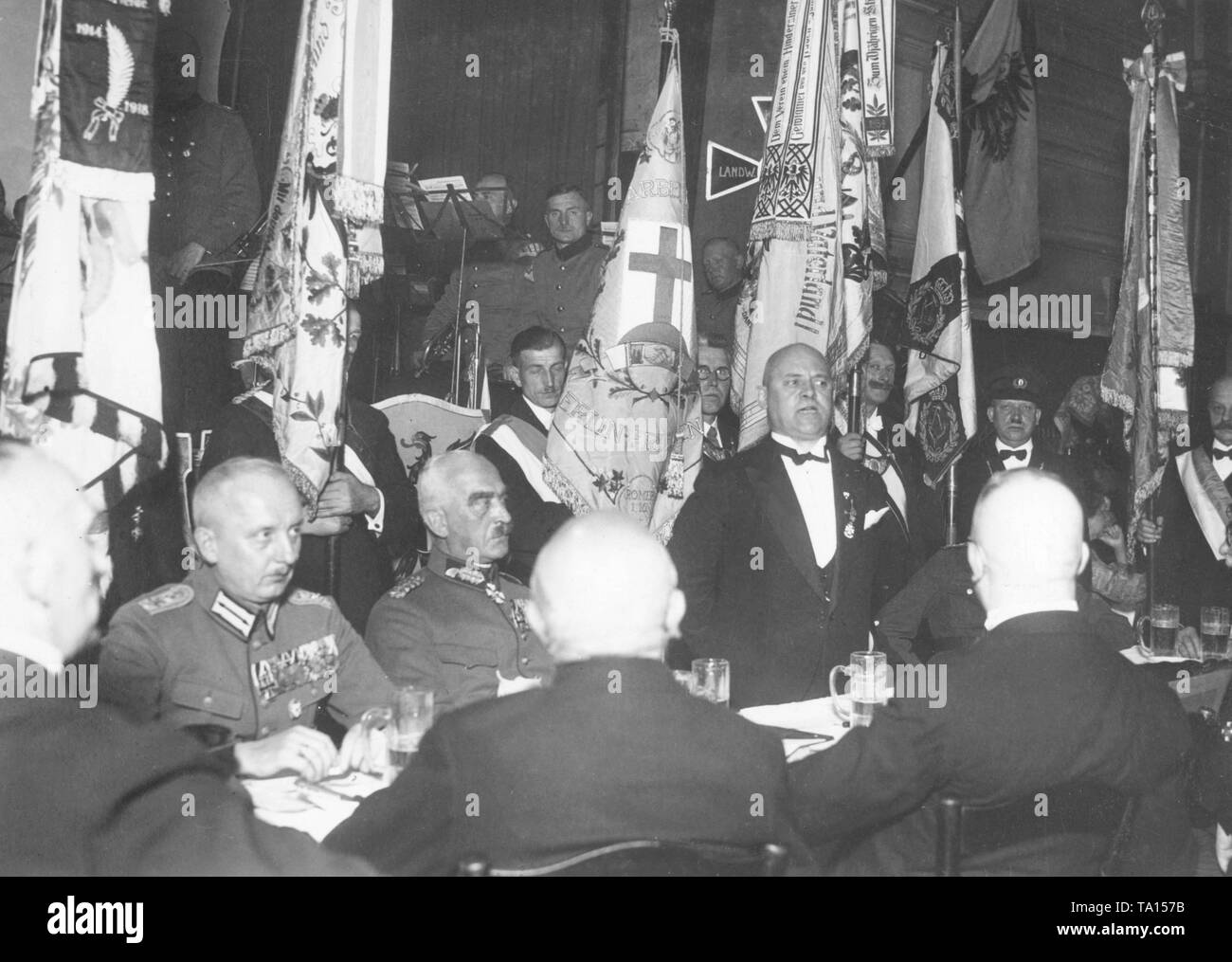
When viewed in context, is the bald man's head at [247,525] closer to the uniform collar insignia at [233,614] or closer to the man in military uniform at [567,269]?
the uniform collar insignia at [233,614]

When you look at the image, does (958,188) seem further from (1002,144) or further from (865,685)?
(865,685)

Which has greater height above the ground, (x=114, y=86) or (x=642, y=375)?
(x=114, y=86)

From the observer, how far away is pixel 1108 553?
4977 mm

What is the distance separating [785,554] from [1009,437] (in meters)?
1.62

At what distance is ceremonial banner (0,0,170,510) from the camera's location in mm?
2863

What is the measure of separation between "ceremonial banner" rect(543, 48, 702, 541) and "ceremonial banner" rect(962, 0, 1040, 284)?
1.95 meters

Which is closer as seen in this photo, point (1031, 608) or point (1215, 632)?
point (1031, 608)

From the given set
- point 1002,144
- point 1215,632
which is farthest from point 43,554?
point 1002,144

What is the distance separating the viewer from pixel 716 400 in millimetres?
4816

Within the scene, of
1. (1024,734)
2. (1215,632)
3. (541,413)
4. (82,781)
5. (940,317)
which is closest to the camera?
(82,781)

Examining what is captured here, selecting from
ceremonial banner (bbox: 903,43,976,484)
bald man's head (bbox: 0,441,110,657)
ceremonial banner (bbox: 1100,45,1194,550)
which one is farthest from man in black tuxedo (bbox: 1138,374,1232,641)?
bald man's head (bbox: 0,441,110,657)

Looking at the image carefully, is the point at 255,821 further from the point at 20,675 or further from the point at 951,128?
the point at 951,128

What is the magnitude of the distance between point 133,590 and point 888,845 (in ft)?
7.40

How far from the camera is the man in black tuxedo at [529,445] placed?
4047 mm
